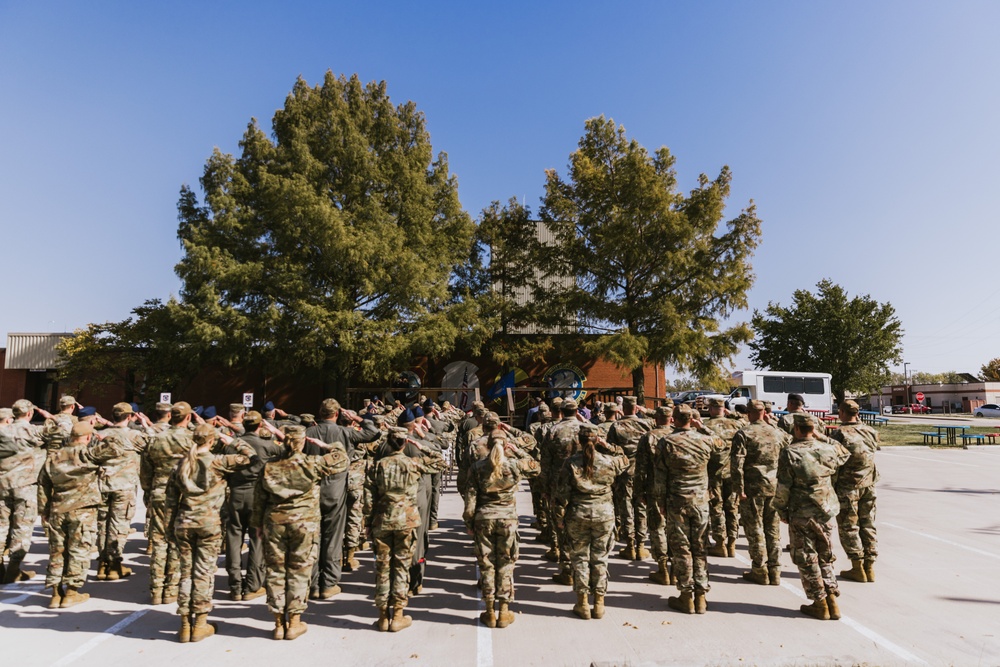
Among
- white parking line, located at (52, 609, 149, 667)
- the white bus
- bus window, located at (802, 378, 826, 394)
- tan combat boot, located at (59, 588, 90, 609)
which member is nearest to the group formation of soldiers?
tan combat boot, located at (59, 588, 90, 609)

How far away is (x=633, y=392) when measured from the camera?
2494 cm

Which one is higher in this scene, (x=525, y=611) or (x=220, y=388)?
(x=220, y=388)

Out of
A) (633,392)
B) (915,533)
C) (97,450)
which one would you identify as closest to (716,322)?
(633,392)

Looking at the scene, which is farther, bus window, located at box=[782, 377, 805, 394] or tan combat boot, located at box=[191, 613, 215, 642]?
bus window, located at box=[782, 377, 805, 394]

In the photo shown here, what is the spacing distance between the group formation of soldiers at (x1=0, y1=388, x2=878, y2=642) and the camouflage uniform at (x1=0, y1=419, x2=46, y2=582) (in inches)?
0.7

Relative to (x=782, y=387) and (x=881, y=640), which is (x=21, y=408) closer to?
(x=881, y=640)

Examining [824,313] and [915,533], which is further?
[824,313]

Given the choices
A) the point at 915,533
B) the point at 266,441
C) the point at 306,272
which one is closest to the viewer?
the point at 266,441

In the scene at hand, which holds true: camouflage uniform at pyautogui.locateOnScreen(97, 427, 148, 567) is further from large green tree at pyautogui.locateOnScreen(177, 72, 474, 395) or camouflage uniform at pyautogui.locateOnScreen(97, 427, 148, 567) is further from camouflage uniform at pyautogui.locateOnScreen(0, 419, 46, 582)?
large green tree at pyautogui.locateOnScreen(177, 72, 474, 395)

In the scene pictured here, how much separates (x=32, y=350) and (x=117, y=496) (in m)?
28.8

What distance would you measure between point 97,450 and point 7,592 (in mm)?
1902

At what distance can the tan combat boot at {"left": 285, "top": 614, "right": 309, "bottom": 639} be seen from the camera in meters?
5.32

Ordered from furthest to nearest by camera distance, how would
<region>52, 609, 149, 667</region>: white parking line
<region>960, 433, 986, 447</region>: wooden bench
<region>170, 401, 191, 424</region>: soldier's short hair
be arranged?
1. <region>960, 433, 986, 447</region>: wooden bench
2. <region>170, 401, 191, 424</region>: soldier's short hair
3. <region>52, 609, 149, 667</region>: white parking line

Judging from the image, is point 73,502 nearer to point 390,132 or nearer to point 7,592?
point 7,592
